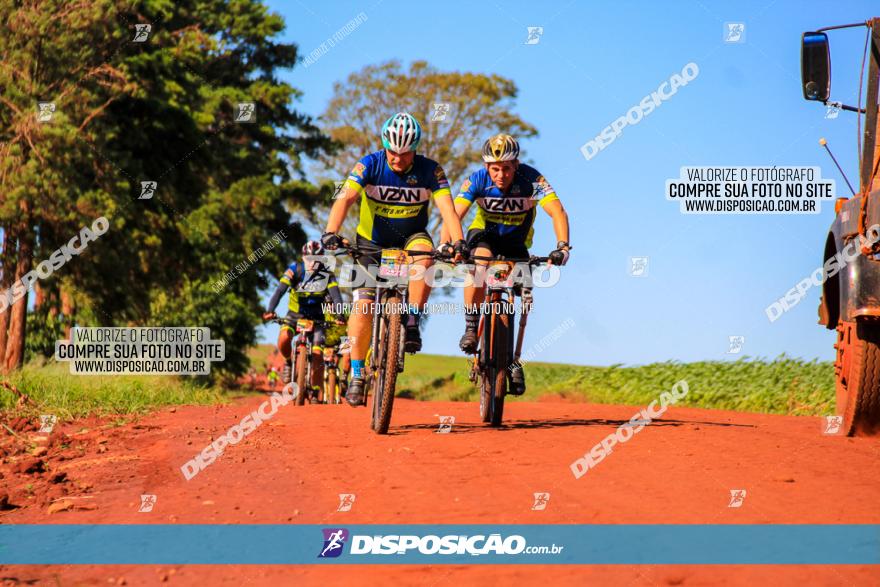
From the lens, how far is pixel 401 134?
905cm

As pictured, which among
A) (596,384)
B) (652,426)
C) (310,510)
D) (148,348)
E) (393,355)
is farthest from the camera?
(596,384)

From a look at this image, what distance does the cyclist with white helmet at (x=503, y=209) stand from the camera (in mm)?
9711

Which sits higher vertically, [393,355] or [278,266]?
[278,266]

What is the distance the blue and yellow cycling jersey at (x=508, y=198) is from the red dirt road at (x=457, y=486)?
2.05 meters

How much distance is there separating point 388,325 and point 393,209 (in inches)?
44.0

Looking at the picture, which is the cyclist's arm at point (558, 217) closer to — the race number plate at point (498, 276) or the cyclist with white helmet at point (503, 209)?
the cyclist with white helmet at point (503, 209)

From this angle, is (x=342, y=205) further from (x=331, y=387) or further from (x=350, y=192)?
(x=331, y=387)

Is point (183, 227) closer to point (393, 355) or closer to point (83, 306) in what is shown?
point (83, 306)

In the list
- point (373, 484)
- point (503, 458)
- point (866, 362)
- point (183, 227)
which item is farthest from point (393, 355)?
point (183, 227)

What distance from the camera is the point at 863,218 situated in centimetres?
843

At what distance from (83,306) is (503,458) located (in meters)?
17.2

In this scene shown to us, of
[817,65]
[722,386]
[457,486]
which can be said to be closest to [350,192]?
[457,486]

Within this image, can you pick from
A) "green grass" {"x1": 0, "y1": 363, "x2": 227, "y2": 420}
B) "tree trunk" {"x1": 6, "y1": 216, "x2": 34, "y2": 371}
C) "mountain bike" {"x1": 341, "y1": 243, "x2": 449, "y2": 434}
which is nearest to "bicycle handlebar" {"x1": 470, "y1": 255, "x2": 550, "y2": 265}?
"mountain bike" {"x1": 341, "y1": 243, "x2": 449, "y2": 434}

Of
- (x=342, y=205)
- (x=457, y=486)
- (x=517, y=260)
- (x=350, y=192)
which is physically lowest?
(x=457, y=486)
